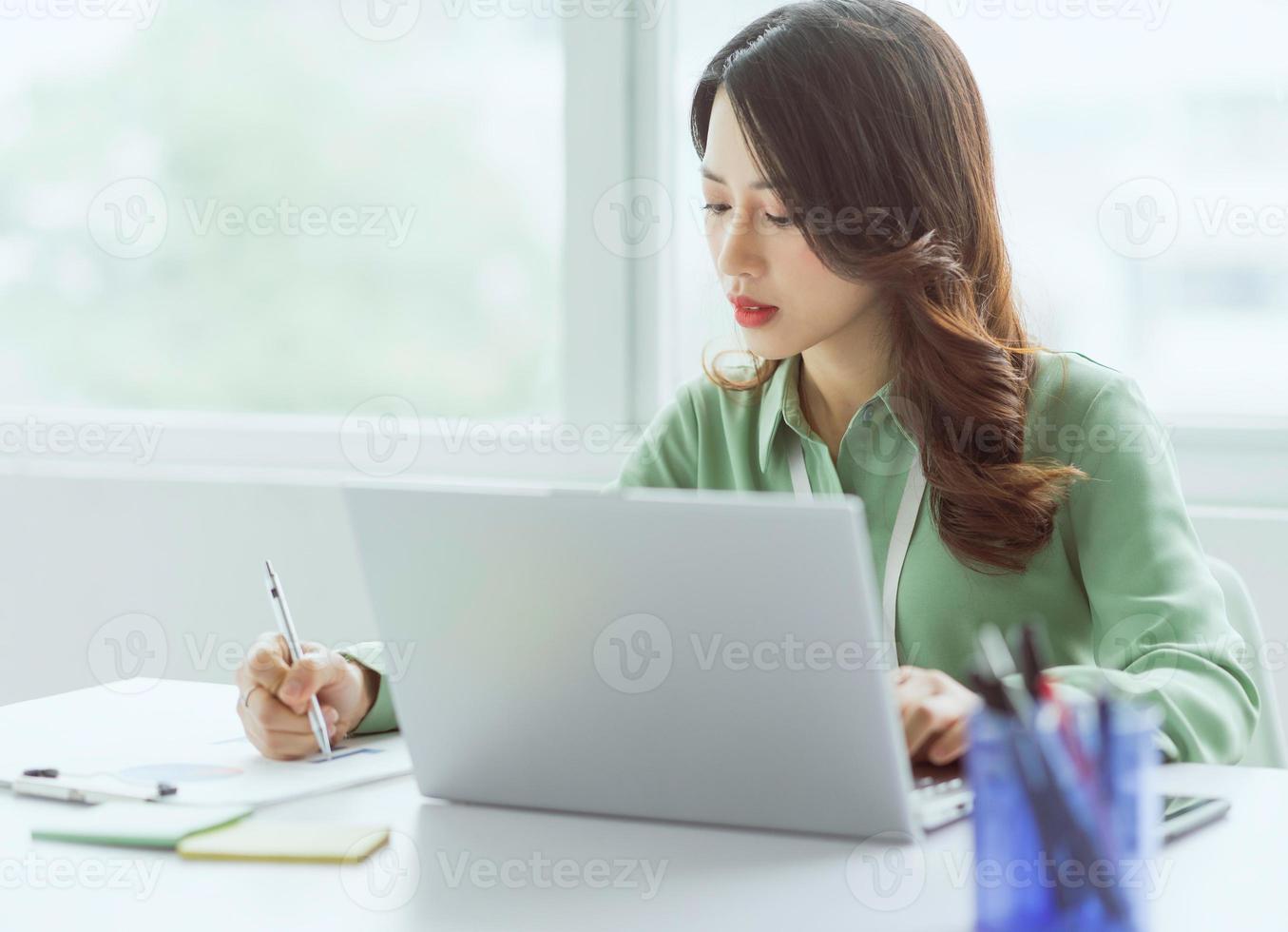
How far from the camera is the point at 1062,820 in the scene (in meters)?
0.74

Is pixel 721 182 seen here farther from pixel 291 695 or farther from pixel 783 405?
pixel 291 695

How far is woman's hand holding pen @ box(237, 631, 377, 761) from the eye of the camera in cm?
126

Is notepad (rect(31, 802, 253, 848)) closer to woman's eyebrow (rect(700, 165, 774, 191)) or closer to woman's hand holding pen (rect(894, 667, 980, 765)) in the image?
woman's hand holding pen (rect(894, 667, 980, 765))

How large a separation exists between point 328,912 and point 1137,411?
1075 mm

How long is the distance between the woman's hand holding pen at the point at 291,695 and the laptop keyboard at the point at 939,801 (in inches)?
21.4

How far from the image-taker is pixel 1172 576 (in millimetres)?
1389

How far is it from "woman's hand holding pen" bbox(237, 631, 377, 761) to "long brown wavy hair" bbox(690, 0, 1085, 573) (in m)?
0.66

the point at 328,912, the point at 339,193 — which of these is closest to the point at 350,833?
the point at 328,912

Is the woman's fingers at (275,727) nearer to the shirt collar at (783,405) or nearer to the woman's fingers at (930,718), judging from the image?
the woman's fingers at (930,718)

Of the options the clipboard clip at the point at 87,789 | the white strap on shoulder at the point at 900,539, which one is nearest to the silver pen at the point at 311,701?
the clipboard clip at the point at 87,789

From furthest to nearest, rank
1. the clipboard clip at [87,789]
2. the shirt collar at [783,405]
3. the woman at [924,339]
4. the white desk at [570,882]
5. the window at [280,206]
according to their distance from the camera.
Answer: the window at [280,206]
the shirt collar at [783,405]
the woman at [924,339]
the clipboard clip at [87,789]
the white desk at [570,882]

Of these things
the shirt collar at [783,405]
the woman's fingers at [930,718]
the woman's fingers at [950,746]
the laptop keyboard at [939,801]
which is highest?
the shirt collar at [783,405]

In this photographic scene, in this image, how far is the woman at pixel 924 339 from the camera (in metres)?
1.51

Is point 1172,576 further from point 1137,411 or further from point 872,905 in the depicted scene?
point 872,905
